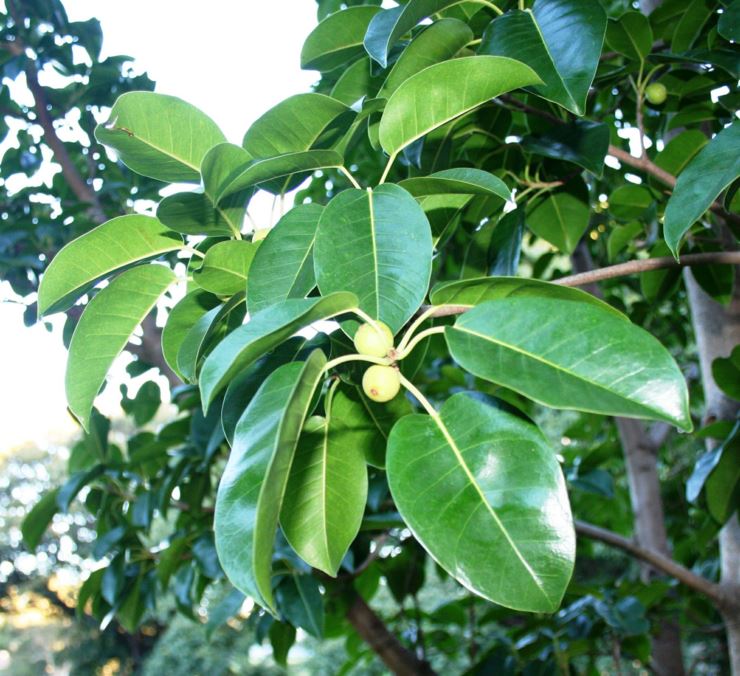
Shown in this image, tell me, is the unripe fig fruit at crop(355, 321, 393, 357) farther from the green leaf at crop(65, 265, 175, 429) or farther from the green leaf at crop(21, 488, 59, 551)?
the green leaf at crop(21, 488, 59, 551)

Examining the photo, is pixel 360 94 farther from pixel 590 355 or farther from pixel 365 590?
pixel 365 590

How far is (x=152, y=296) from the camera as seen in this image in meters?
0.75

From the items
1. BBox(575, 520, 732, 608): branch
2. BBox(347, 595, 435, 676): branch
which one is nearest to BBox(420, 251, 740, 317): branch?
BBox(575, 520, 732, 608): branch

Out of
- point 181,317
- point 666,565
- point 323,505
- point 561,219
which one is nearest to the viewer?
point 323,505

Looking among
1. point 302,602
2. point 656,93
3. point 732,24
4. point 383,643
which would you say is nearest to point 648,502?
point 383,643

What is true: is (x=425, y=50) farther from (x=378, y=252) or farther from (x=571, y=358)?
(x=571, y=358)

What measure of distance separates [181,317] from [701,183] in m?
0.53

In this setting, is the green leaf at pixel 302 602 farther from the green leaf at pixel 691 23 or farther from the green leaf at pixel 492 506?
the green leaf at pixel 691 23

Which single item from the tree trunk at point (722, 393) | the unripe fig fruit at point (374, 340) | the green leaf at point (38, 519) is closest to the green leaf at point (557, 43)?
the unripe fig fruit at point (374, 340)

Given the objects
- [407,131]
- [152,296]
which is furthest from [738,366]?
[152,296]

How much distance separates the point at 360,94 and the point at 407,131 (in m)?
0.32

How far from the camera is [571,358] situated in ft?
1.62

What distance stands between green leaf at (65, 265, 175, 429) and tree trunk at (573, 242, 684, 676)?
1573 mm

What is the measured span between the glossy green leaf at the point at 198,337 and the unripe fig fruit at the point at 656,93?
81cm
